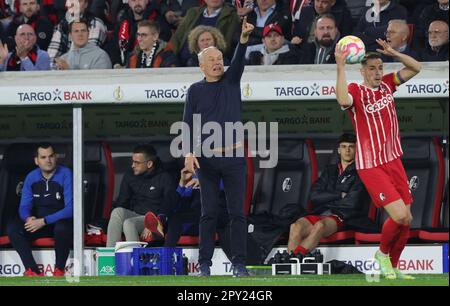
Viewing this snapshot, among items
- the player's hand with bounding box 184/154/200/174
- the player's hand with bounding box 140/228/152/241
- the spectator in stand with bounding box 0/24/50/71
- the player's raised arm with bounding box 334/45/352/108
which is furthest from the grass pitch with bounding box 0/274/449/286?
the spectator in stand with bounding box 0/24/50/71

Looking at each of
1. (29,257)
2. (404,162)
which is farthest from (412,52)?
(29,257)

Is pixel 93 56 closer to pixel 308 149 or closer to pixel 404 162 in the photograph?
pixel 308 149

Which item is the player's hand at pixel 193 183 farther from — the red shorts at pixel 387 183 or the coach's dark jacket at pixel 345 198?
the red shorts at pixel 387 183

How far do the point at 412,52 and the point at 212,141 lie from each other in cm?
317

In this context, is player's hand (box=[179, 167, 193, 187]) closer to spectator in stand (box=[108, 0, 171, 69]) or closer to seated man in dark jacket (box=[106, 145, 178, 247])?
seated man in dark jacket (box=[106, 145, 178, 247])

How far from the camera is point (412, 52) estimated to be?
43.0 ft

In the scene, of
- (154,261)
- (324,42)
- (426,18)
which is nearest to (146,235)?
(154,261)

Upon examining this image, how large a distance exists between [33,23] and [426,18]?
171 inches

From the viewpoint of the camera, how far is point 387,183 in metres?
10.1

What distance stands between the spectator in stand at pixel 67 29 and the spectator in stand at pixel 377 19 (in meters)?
2.77

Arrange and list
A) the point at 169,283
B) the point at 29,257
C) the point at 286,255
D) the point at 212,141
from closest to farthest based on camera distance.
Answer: the point at 169,283 < the point at 212,141 < the point at 286,255 < the point at 29,257

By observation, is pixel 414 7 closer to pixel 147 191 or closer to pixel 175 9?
pixel 175 9

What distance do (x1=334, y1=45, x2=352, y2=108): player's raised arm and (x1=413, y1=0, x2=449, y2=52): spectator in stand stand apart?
3.61m

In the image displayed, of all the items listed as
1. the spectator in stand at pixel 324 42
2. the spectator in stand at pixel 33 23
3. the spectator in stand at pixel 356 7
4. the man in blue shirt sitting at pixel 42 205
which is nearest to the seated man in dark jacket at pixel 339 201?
the spectator in stand at pixel 324 42
